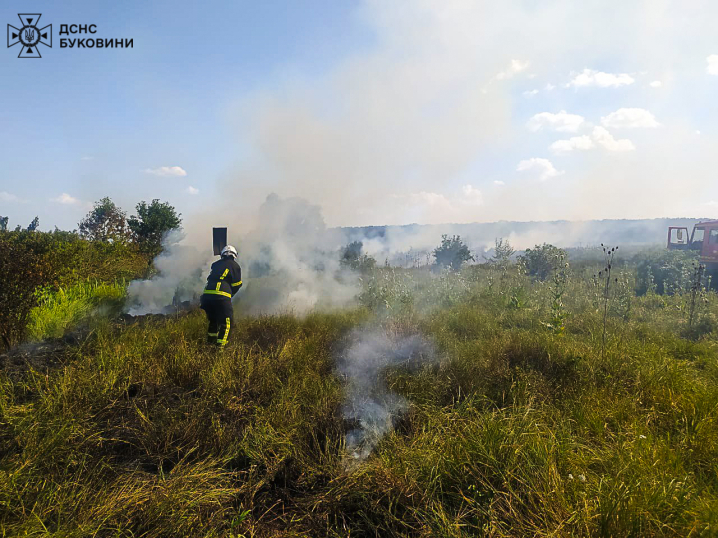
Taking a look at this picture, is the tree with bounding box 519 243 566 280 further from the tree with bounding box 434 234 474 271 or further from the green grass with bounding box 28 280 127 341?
the green grass with bounding box 28 280 127 341

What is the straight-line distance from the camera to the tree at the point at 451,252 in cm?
1683

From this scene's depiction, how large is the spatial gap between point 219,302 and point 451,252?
537 inches

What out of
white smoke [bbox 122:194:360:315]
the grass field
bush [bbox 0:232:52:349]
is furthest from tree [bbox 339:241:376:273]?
bush [bbox 0:232:52:349]

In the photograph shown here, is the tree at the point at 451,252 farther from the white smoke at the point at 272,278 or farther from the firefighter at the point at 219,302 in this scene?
the firefighter at the point at 219,302

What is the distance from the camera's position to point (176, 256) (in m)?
11.9

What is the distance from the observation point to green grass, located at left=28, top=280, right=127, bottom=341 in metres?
5.73

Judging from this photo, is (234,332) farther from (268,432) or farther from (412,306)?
(412,306)

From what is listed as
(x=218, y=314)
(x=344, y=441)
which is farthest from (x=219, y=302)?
(x=344, y=441)

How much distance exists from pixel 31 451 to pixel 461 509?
10.1ft

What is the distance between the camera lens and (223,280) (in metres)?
5.52

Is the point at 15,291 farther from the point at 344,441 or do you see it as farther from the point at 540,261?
the point at 540,261

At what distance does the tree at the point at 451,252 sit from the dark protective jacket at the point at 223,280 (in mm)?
12549

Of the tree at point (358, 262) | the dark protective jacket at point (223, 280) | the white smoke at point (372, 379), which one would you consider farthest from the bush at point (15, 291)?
the tree at point (358, 262)

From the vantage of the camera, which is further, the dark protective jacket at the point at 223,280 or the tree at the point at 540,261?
the tree at the point at 540,261
